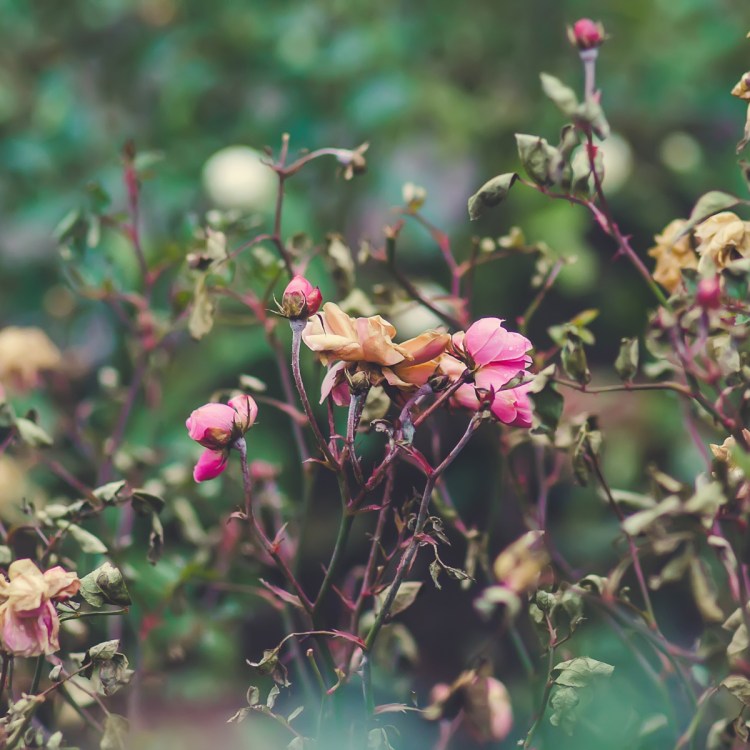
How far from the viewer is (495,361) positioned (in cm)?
45

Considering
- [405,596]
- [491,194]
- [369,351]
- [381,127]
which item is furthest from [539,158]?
[381,127]

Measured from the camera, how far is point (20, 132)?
171cm

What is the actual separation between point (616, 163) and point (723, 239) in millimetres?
1127

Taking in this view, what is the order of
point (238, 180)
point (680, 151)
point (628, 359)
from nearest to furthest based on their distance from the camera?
point (628, 359) < point (238, 180) < point (680, 151)

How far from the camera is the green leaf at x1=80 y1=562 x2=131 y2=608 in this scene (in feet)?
1.51

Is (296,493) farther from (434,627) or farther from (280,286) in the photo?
(280,286)

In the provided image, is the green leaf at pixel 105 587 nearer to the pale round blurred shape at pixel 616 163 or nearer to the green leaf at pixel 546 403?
the green leaf at pixel 546 403

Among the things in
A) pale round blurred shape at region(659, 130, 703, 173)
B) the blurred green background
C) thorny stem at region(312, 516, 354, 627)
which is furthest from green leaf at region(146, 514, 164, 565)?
pale round blurred shape at region(659, 130, 703, 173)

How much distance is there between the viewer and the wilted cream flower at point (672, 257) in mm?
541

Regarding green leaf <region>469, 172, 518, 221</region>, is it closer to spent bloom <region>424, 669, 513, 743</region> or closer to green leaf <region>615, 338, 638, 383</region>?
green leaf <region>615, 338, 638, 383</region>

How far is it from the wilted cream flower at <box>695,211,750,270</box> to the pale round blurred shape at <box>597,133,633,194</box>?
1.02 meters

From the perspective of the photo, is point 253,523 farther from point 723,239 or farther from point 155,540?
point 723,239

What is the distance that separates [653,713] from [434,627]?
89 centimetres

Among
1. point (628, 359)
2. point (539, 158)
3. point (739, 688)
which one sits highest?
point (539, 158)
